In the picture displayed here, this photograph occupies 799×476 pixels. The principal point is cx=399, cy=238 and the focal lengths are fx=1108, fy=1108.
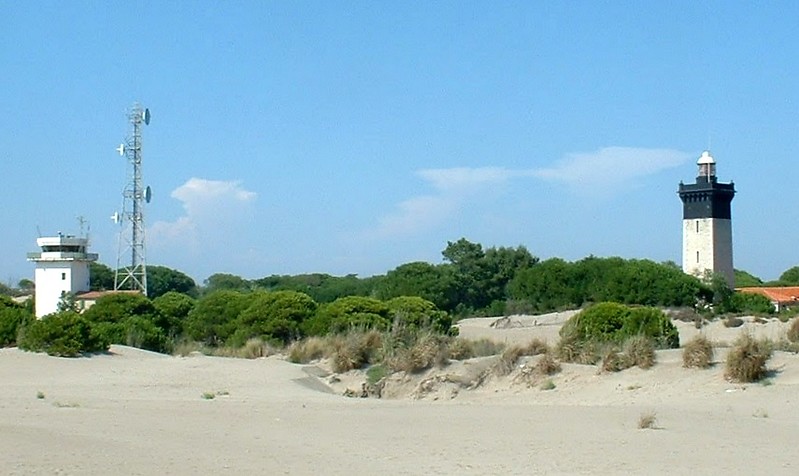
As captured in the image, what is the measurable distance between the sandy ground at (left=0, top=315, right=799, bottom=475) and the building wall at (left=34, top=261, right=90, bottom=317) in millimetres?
29466

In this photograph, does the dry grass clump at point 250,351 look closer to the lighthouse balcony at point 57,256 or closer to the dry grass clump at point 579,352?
the dry grass clump at point 579,352

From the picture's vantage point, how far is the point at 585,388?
24688mm

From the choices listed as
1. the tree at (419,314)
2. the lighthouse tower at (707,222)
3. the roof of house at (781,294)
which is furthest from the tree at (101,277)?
the tree at (419,314)

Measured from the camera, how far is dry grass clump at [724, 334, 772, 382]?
22750mm

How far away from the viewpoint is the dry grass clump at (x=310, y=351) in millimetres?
32438

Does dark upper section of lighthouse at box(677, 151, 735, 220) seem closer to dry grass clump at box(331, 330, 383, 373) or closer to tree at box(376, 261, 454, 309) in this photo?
tree at box(376, 261, 454, 309)

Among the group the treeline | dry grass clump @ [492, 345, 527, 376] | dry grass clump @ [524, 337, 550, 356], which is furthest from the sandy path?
the treeline

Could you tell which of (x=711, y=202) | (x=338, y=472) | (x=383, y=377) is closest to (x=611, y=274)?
(x=711, y=202)

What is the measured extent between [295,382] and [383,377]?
2252 mm

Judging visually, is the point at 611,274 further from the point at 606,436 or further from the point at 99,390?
the point at 606,436

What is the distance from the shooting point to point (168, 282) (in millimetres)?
94438

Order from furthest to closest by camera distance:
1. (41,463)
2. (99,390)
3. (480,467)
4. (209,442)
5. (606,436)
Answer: (99,390)
(606,436)
(209,442)
(480,467)
(41,463)

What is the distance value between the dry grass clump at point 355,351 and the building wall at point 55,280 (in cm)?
3141

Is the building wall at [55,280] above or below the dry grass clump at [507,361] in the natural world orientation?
above
